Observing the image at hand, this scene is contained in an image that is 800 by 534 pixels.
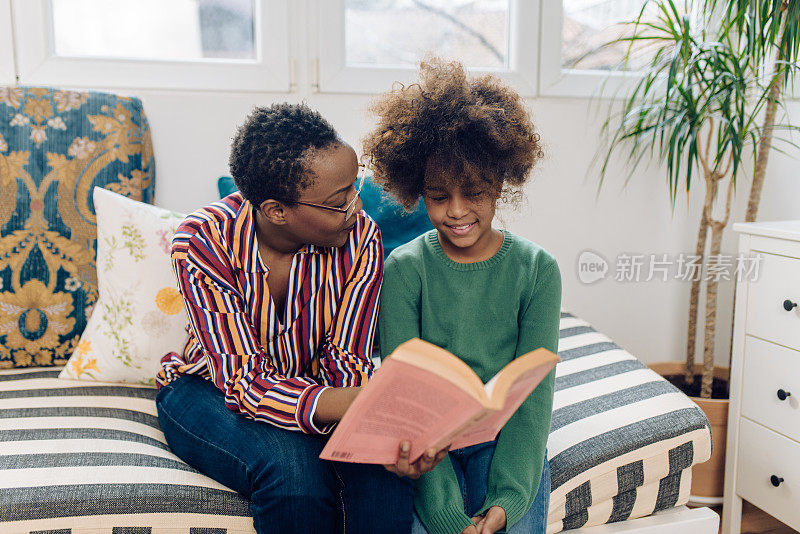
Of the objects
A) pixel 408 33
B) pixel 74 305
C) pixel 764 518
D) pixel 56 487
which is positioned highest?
pixel 408 33

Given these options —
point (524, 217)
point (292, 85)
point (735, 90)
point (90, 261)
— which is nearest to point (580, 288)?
point (524, 217)

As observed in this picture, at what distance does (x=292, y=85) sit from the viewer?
1811 millimetres

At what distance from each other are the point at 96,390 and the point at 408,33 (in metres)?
1.25

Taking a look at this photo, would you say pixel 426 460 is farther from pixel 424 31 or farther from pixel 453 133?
pixel 424 31

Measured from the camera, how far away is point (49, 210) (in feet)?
4.98

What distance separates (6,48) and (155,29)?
0.36m

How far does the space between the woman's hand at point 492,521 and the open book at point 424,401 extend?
0.18 meters

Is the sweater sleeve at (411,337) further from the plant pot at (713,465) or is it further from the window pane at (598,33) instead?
the window pane at (598,33)

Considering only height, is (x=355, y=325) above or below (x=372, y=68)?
below

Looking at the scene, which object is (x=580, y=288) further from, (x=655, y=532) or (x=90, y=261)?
(x=90, y=261)

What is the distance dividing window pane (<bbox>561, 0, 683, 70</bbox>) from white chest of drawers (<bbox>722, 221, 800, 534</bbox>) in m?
0.68

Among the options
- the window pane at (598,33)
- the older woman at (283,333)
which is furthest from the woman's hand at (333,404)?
the window pane at (598,33)

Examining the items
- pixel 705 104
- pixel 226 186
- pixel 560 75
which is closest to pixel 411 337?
pixel 226 186

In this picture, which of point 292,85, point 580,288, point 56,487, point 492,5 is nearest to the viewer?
point 56,487
